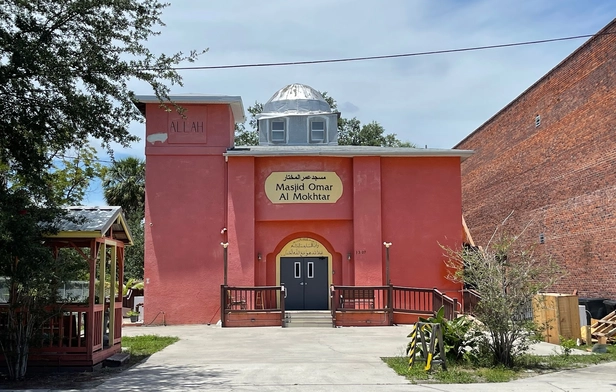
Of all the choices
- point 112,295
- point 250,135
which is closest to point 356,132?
point 250,135

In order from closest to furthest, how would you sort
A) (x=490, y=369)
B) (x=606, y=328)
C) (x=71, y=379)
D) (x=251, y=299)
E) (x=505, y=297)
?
(x=71, y=379)
(x=490, y=369)
(x=505, y=297)
(x=606, y=328)
(x=251, y=299)

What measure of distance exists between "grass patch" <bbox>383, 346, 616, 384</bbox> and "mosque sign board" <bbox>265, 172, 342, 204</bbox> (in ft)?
36.7

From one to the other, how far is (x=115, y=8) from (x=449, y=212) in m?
15.2

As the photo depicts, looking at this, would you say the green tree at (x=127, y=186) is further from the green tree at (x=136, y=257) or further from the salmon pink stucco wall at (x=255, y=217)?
the salmon pink stucco wall at (x=255, y=217)

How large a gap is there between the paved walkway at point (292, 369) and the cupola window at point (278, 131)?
12.8 m

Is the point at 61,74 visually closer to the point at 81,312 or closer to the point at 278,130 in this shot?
the point at 81,312

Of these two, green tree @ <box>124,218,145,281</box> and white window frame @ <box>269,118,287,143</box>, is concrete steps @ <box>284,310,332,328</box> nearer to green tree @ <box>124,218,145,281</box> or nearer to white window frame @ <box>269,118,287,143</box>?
white window frame @ <box>269,118,287,143</box>

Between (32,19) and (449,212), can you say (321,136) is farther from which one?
(32,19)

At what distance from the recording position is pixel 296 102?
30.6 metres

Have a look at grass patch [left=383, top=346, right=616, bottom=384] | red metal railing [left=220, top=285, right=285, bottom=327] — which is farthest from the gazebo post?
red metal railing [left=220, top=285, right=285, bottom=327]

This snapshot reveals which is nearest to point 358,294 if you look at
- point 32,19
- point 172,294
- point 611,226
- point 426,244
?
point 426,244

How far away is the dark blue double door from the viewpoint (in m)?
24.4

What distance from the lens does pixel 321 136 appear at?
98.8 feet

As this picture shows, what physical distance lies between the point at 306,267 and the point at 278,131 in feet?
25.8
